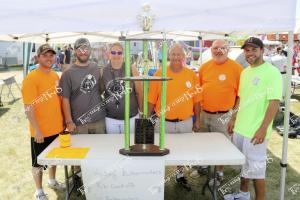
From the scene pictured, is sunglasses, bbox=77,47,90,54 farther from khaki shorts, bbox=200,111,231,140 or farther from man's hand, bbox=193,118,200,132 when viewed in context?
khaki shorts, bbox=200,111,231,140

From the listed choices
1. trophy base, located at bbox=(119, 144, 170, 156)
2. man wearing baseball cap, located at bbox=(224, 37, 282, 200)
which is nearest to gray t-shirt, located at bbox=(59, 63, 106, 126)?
trophy base, located at bbox=(119, 144, 170, 156)

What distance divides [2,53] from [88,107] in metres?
22.6

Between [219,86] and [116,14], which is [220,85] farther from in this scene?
[116,14]

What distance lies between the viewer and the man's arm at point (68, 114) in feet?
10.3

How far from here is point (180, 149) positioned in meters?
2.73

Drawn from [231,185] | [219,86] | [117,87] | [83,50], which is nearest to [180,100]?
[219,86]

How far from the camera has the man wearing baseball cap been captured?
2.64 m

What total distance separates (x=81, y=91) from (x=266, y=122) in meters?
1.78

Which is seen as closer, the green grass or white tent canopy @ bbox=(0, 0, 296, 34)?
white tent canopy @ bbox=(0, 0, 296, 34)

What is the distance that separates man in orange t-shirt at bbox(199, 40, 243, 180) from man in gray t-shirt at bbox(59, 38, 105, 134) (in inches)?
46.9

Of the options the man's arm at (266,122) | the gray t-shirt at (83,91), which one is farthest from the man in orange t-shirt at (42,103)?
the man's arm at (266,122)

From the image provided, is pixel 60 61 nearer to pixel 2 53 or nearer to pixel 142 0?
pixel 2 53

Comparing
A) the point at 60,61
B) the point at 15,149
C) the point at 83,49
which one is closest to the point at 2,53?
the point at 60,61

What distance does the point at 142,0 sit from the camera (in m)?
2.33
